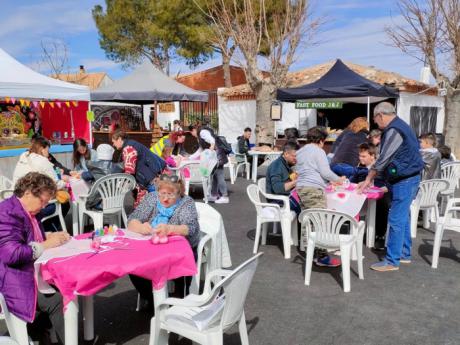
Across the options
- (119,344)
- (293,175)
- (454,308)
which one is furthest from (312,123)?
(119,344)

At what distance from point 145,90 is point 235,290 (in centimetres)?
1089

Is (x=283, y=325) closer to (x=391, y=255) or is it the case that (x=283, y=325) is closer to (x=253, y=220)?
(x=391, y=255)

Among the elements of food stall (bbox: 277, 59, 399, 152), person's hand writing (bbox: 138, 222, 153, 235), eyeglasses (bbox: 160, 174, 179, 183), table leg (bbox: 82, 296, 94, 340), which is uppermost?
food stall (bbox: 277, 59, 399, 152)

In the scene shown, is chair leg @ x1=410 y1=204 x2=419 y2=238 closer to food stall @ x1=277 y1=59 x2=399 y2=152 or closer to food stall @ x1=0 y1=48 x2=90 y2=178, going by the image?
food stall @ x1=277 y1=59 x2=399 y2=152

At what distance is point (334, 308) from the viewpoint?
12.2 ft

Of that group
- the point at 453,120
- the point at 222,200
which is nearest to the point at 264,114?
the point at 453,120

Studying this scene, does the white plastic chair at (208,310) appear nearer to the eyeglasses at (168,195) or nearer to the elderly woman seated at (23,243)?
the elderly woman seated at (23,243)

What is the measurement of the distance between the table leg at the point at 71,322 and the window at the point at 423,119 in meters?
15.6

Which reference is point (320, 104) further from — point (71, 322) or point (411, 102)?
point (71, 322)

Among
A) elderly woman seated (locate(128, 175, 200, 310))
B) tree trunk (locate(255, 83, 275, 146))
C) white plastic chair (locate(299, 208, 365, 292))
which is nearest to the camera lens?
elderly woman seated (locate(128, 175, 200, 310))

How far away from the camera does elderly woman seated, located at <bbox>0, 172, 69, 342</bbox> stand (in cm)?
252

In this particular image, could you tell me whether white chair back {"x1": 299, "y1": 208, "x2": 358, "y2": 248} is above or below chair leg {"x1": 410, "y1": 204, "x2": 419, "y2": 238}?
above

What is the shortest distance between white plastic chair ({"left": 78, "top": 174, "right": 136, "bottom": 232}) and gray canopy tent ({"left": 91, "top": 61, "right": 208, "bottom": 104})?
7.16 m

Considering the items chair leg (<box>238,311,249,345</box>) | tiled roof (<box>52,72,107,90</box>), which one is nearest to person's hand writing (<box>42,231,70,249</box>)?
chair leg (<box>238,311,249,345</box>)
